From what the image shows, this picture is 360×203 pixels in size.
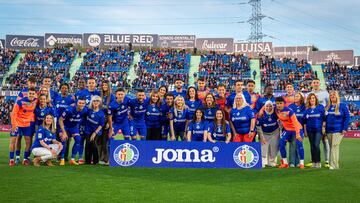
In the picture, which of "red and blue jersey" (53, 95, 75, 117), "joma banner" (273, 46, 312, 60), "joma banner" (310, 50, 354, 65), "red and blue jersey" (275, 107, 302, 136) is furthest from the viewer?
"joma banner" (273, 46, 312, 60)

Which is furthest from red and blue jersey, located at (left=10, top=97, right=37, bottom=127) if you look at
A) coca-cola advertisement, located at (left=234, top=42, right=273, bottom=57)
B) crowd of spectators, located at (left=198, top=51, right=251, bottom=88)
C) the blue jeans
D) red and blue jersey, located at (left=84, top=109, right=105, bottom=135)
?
coca-cola advertisement, located at (left=234, top=42, right=273, bottom=57)

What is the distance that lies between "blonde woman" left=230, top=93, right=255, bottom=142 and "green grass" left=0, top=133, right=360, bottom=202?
3.80 feet

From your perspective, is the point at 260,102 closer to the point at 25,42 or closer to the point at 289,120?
the point at 289,120

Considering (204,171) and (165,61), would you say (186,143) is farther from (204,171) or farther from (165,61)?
(165,61)

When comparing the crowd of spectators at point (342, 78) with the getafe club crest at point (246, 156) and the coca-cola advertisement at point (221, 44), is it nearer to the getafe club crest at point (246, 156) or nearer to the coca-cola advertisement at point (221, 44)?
the coca-cola advertisement at point (221, 44)

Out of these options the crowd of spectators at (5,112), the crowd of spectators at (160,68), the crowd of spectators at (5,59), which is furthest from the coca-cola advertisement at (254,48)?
the crowd of spectators at (5,112)

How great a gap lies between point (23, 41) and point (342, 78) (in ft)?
142

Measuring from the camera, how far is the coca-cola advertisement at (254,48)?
6231 centimetres


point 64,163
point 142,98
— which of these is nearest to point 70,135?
point 64,163

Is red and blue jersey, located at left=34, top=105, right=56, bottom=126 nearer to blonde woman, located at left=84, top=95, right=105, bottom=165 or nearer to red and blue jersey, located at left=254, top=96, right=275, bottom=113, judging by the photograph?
blonde woman, located at left=84, top=95, right=105, bottom=165

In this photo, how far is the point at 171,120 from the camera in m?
10.6

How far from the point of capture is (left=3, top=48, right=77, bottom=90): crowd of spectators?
41.4 m

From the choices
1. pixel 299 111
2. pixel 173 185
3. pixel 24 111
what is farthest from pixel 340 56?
pixel 173 185

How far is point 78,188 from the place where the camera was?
684 cm
